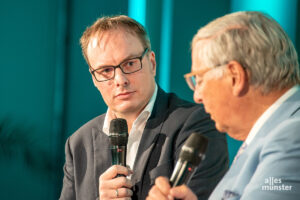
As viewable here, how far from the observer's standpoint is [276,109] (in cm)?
122

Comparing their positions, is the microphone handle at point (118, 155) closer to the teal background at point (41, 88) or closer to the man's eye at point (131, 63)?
the man's eye at point (131, 63)

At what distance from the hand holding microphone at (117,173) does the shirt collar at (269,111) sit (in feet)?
2.07

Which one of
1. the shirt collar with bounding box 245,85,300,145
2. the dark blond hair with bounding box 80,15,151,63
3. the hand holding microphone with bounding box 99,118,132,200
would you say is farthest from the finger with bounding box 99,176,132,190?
the dark blond hair with bounding box 80,15,151,63

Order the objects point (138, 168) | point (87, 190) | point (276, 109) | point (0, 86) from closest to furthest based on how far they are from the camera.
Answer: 1. point (276, 109)
2. point (138, 168)
3. point (87, 190)
4. point (0, 86)

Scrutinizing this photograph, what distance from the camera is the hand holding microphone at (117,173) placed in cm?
171

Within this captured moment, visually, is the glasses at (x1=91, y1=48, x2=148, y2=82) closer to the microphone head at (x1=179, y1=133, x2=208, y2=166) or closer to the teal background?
the microphone head at (x1=179, y1=133, x2=208, y2=166)

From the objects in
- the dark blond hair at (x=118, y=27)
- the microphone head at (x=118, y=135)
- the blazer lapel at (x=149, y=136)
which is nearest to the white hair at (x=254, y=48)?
the microphone head at (x=118, y=135)

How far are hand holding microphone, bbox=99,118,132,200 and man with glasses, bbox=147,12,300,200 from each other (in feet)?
1.57

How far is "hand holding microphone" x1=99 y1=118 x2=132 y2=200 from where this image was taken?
1.71m

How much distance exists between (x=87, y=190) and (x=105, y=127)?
0.35 metres

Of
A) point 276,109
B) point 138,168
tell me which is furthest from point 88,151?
point 276,109

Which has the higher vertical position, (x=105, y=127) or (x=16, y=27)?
(x=16, y=27)

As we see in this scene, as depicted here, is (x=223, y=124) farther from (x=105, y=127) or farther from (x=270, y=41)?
(x=105, y=127)

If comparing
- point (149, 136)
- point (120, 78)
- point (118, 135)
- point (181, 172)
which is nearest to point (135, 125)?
point (149, 136)
